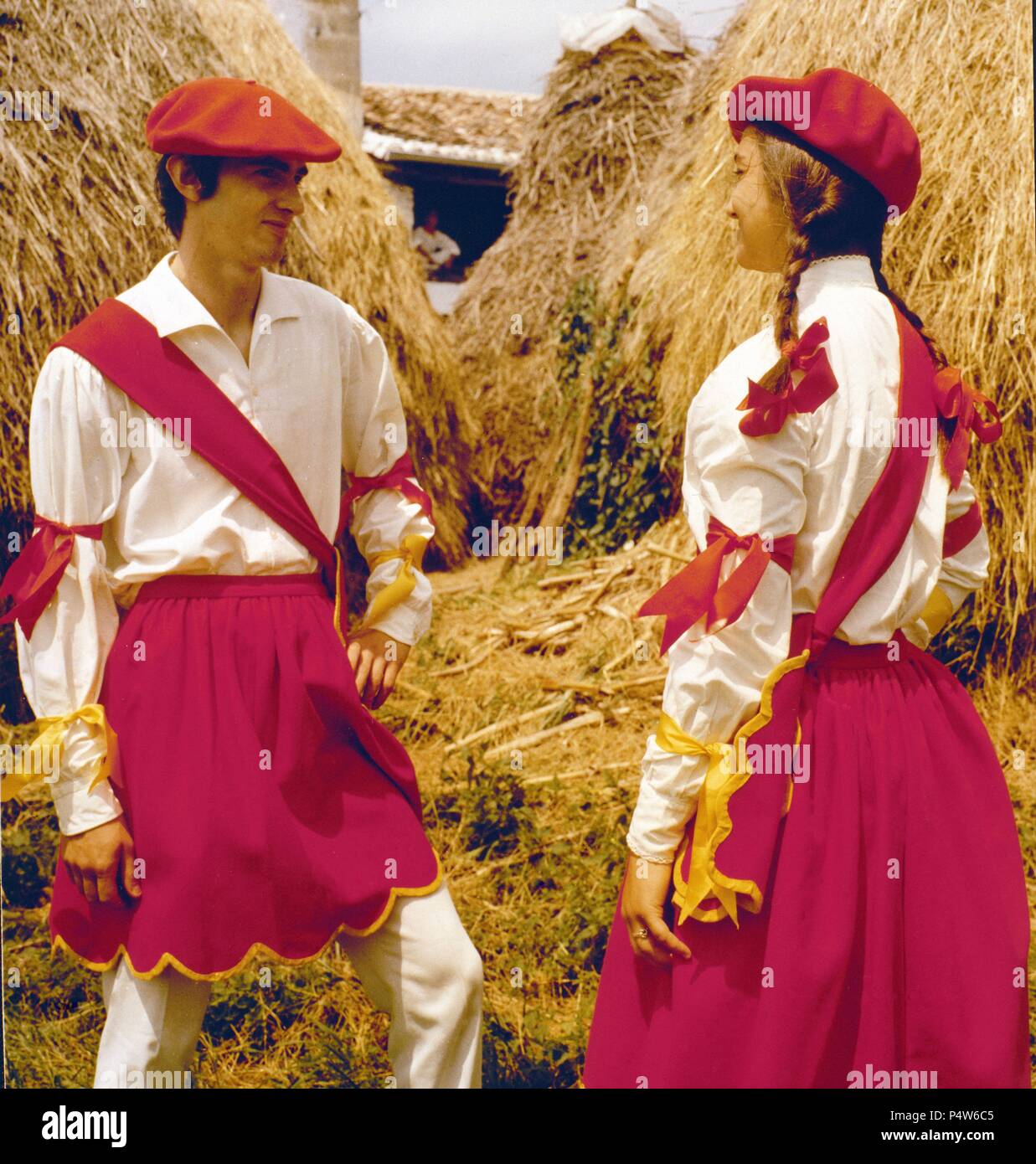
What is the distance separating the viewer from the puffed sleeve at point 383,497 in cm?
247

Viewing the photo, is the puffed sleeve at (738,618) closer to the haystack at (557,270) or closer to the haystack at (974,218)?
the haystack at (974,218)

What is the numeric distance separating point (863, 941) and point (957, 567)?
2.24 ft

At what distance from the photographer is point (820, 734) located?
2.03 metres

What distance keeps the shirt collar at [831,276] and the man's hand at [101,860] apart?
133cm

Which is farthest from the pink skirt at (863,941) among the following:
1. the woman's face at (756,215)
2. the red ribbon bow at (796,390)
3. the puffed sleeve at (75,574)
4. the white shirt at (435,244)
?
the white shirt at (435,244)

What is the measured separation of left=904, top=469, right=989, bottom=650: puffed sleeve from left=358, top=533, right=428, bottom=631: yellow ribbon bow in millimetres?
890

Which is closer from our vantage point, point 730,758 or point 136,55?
point 730,758

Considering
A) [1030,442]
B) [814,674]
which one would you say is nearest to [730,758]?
[814,674]

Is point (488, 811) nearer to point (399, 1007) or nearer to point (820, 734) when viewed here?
point (399, 1007)

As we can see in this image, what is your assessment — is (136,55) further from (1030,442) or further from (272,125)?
(1030,442)

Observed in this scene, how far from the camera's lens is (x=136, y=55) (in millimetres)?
4902
